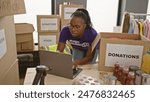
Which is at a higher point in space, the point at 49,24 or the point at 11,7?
the point at 11,7

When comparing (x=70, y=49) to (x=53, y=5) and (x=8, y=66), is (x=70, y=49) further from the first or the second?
(x=53, y=5)

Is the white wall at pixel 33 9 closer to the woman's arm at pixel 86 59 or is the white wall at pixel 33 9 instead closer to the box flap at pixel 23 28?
the box flap at pixel 23 28

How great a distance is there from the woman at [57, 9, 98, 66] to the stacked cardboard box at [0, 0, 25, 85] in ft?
2.50

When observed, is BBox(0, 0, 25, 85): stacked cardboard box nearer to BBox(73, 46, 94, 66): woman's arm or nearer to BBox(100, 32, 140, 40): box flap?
BBox(73, 46, 94, 66): woman's arm

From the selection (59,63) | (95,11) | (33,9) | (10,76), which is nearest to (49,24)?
(33,9)

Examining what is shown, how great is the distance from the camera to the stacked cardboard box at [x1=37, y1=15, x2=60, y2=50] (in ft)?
10.6

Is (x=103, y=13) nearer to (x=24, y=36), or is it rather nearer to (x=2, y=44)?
(x=24, y=36)

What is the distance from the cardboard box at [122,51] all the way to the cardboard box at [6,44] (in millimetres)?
711

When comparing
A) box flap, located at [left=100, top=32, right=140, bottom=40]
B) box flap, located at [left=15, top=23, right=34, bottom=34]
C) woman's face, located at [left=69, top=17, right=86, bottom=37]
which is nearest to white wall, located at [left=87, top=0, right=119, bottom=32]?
box flap, located at [left=15, top=23, right=34, bottom=34]

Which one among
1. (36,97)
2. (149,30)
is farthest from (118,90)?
(149,30)

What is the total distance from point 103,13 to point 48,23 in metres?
1.35

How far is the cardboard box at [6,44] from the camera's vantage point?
104 cm

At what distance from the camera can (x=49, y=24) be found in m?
3.27

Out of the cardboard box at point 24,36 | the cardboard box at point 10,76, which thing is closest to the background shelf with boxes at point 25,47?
the cardboard box at point 24,36
